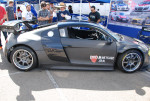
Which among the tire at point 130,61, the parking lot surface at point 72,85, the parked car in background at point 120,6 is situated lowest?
the parking lot surface at point 72,85

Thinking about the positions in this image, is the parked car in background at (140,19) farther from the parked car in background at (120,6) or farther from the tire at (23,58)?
the tire at (23,58)

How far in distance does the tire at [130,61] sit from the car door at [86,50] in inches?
9.5

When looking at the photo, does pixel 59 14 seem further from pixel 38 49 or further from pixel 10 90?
pixel 10 90

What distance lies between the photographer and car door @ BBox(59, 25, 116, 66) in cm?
314

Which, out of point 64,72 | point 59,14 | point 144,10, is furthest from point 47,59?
point 144,10

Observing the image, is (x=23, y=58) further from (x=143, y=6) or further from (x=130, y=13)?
(x=130, y=13)

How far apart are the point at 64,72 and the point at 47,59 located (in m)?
0.54

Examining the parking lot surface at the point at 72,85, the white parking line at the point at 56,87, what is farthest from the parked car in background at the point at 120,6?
the white parking line at the point at 56,87

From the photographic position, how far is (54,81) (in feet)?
9.56

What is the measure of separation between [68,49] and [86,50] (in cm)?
43

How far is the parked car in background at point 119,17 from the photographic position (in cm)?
725

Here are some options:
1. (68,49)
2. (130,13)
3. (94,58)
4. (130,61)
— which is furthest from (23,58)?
(130,13)

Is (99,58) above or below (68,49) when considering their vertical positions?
below

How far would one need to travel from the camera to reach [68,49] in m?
3.14
